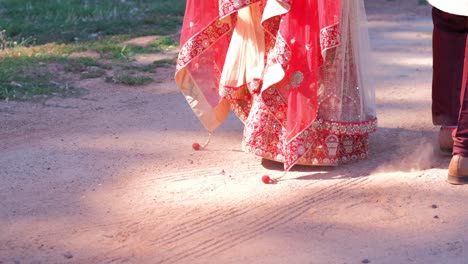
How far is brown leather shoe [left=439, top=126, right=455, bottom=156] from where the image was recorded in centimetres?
510

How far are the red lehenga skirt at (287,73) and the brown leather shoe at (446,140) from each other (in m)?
0.43

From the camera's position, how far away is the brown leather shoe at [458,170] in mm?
4551

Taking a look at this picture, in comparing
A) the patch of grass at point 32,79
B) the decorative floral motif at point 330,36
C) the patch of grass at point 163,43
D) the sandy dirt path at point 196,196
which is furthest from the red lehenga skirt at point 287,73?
the patch of grass at point 163,43

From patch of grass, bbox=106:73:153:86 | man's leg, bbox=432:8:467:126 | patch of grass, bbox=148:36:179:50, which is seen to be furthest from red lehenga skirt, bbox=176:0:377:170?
patch of grass, bbox=148:36:179:50

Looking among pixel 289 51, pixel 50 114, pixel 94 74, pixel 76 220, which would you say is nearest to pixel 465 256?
pixel 289 51

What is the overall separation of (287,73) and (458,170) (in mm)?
1014

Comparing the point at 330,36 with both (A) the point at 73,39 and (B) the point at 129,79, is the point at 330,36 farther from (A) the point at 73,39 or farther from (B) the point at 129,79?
(A) the point at 73,39

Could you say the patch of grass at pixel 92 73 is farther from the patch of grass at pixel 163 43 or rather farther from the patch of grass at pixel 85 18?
the patch of grass at pixel 85 18

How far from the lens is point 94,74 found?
728 centimetres

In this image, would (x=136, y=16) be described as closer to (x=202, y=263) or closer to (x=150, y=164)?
(x=150, y=164)

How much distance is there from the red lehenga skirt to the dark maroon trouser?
1.25 feet

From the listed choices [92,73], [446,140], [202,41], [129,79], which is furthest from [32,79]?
[446,140]

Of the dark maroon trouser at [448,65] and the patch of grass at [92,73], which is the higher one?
the dark maroon trouser at [448,65]

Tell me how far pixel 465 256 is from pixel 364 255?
0.43 metres
